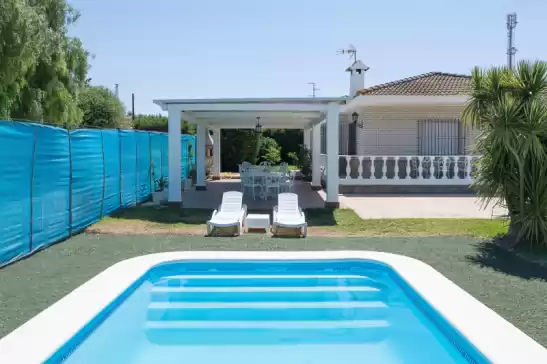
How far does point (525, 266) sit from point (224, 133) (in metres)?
27.4

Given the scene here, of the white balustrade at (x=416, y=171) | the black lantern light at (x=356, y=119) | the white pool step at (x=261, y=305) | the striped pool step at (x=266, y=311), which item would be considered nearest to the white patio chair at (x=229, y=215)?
the white pool step at (x=261, y=305)

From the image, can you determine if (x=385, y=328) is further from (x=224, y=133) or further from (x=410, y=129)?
(x=224, y=133)

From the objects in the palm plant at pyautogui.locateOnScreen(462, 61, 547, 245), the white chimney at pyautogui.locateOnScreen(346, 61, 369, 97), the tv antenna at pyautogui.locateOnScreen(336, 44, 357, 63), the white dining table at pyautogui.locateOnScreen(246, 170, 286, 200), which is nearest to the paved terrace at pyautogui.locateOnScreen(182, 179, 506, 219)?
the white dining table at pyautogui.locateOnScreen(246, 170, 286, 200)

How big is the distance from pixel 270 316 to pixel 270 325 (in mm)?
337

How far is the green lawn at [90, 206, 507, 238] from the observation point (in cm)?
1191

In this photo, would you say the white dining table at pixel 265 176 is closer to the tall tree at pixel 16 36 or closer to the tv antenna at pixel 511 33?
the tall tree at pixel 16 36

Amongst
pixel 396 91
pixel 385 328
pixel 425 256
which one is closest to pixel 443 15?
pixel 396 91

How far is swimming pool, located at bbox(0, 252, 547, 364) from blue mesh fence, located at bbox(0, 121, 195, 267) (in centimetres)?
200

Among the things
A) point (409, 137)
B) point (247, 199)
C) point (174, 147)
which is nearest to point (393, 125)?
point (409, 137)

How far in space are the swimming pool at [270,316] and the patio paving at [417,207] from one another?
5.67m

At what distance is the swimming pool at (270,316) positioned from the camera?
5.41m

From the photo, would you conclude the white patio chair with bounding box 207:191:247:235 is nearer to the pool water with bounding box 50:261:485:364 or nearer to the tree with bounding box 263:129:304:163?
the pool water with bounding box 50:261:485:364

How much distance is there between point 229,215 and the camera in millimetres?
12203

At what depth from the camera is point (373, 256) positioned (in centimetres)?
911
